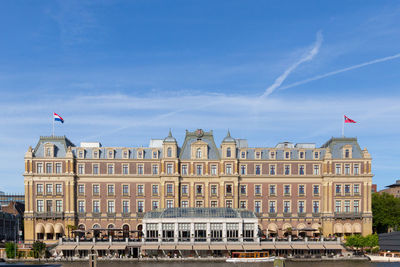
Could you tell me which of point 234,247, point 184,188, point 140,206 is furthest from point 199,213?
point 140,206

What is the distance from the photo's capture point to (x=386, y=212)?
14650cm

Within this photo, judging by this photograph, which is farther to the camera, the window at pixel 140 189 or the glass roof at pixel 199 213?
the window at pixel 140 189

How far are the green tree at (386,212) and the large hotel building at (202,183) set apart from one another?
888 inches

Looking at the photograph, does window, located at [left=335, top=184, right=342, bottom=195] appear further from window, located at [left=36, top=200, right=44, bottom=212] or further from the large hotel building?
window, located at [left=36, top=200, right=44, bottom=212]

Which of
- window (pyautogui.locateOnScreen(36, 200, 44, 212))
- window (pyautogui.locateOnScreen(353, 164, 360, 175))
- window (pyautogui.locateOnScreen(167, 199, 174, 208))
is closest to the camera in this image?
window (pyautogui.locateOnScreen(36, 200, 44, 212))

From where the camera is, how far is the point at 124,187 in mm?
127812

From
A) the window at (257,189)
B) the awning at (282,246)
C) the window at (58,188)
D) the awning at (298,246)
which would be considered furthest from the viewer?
the window at (257,189)

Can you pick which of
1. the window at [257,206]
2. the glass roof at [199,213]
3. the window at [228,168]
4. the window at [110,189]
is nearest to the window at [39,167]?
the window at [110,189]

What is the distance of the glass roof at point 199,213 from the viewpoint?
117m

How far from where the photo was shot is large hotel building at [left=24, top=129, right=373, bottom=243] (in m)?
125

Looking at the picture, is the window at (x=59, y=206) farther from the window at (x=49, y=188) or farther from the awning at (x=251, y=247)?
the awning at (x=251, y=247)

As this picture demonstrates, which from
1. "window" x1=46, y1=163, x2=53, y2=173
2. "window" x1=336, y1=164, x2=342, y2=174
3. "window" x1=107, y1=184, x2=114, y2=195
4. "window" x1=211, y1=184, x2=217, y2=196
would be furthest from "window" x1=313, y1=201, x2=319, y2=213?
"window" x1=46, y1=163, x2=53, y2=173

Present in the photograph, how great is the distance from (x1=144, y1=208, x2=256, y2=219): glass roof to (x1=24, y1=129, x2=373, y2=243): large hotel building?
804 centimetres

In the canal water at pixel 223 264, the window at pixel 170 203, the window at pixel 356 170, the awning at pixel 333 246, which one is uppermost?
the window at pixel 356 170
